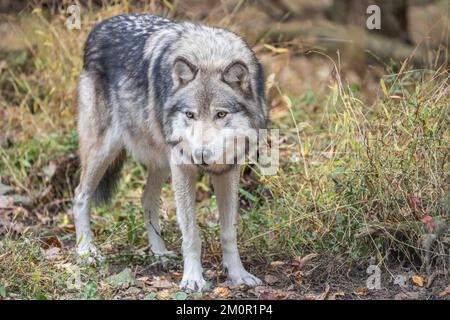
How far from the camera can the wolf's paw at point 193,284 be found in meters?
4.97

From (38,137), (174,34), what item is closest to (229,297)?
(174,34)

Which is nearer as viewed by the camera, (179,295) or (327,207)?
(179,295)

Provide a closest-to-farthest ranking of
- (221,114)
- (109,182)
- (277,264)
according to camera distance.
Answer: (221,114) < (277,264) < (109,182)

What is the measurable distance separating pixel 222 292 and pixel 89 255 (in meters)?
1.15

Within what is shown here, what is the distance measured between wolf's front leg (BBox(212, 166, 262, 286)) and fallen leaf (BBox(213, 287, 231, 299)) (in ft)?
0.71

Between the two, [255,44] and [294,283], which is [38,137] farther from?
[294,283]

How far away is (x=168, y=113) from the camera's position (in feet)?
16.4

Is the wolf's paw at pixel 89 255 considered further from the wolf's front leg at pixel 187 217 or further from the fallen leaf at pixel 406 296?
the fallen leaf at pixel 406 296

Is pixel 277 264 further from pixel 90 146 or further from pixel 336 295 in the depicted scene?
pixel 90 146

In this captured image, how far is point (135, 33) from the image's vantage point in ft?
19.4

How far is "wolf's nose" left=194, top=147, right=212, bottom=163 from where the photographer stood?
455 centimetres

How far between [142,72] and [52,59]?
2769 millimetres

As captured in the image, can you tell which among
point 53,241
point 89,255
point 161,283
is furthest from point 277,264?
point 53,241

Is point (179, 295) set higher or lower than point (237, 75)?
lower
